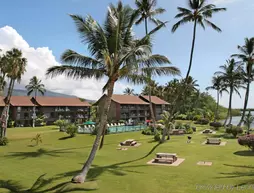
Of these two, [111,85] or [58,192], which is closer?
[58,192]

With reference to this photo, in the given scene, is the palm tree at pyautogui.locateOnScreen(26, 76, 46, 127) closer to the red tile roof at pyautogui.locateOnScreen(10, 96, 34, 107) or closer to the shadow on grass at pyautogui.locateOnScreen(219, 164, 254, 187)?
the red tile roof at pyautogui.locateOnScreen(10, 96, 34, 107)

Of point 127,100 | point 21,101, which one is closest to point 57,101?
point 21,101

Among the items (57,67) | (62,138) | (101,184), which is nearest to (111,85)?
(57,67)

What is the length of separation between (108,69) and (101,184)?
542 cm

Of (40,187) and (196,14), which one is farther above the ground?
(196,14)

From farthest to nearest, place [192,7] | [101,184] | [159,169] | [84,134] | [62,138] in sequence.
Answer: [84,134] → [62,138] → [192,7] → [159,169] → [101,184]

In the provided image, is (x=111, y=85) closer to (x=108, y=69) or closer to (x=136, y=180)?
(x=108, y=69)

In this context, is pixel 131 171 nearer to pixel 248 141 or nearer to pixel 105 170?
pixel 105 170

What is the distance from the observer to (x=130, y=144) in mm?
25688

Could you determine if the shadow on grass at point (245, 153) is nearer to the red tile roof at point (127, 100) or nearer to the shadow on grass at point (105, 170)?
the shadow on grass at point (105, 170)

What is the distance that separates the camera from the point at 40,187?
11.7 m

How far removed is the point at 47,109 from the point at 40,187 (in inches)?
2202

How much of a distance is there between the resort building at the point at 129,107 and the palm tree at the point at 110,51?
4317 cm

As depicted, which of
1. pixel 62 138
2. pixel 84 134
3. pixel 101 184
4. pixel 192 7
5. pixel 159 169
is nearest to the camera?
pixel 101 184
